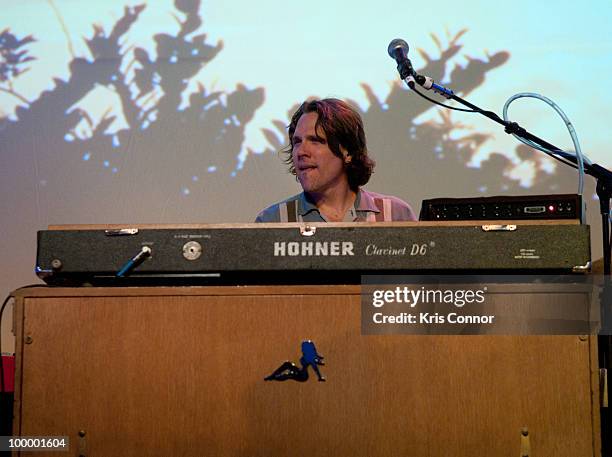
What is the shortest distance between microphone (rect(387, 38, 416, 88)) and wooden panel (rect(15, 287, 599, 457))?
595 mm

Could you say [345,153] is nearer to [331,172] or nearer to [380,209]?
[331,172]

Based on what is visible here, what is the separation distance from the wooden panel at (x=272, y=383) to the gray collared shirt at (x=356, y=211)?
0.92 metres

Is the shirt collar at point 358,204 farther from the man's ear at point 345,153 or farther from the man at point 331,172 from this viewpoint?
the man's ear at point 345,153

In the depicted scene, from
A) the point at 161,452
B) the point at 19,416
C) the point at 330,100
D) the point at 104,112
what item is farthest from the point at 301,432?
the point at 104,112

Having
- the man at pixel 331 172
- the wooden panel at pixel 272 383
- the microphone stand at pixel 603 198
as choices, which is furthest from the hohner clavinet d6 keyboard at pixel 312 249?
the man at pixel 331 172

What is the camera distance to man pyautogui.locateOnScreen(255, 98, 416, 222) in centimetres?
219

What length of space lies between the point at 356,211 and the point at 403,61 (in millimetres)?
616

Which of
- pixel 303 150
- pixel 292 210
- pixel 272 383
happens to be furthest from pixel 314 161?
pixel 272 383

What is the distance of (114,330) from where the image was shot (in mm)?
1288

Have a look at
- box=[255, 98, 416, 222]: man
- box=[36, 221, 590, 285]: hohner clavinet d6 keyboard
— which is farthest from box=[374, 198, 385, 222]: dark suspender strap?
box=[36, 221, 590, 285]: hohner clavinet d6 keyboard

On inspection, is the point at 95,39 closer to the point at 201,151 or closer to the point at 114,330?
the point at 201,151

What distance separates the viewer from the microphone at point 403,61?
167cm

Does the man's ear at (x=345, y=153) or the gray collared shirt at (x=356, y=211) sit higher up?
the man's ear at (x=345, y=153)

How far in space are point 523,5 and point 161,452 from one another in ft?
6.81
